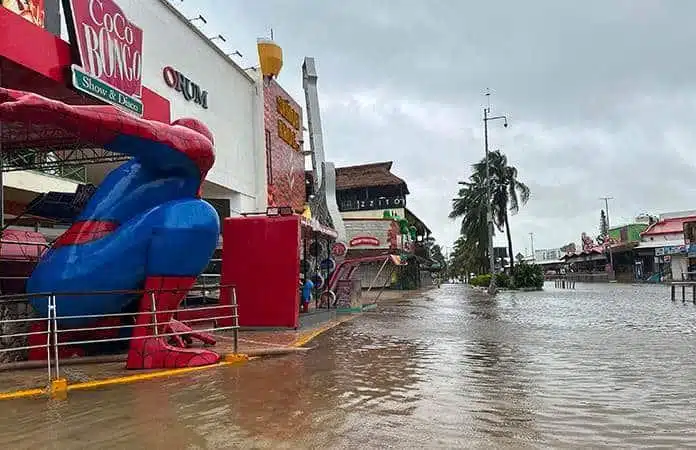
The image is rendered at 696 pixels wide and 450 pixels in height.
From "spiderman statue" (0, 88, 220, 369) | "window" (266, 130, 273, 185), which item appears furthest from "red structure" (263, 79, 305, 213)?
"spiderman statue" (0, 88, 220, 369)

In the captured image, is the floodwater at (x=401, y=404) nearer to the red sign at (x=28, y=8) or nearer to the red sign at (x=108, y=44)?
the red sign at (x=108, y=44)

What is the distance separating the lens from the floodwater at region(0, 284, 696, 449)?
503cm

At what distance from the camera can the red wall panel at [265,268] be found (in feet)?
46.6

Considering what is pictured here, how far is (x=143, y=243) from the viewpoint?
9.07 metres

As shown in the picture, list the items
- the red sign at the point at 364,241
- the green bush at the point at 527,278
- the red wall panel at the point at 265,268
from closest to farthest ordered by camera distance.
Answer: the red wall panel at the point at 265,268 → the red sign at the point at 364,241 → the green bush at the point at 527,278

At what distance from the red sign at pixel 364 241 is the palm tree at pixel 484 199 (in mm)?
15530

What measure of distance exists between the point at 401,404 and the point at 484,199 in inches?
1954

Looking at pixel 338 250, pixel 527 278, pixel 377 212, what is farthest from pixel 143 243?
pixel 527 278

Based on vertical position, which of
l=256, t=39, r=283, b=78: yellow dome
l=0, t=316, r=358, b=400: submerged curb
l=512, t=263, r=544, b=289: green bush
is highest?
l=256, t=39, r=283, b=78: yellow dome

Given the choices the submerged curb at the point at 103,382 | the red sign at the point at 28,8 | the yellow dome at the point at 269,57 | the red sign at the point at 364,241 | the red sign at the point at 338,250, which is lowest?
the submerged curb at the point at 103,382

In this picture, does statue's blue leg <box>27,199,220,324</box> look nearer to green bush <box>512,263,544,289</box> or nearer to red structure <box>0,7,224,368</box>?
red structure <box>0,7,224,368</box>

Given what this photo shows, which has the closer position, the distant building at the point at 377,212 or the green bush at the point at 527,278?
the distant building at the point at 377,212

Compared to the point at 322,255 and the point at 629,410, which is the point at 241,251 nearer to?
the point at 322,255

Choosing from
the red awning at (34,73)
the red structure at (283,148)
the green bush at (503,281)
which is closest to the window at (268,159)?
the red structure at (283,148)
